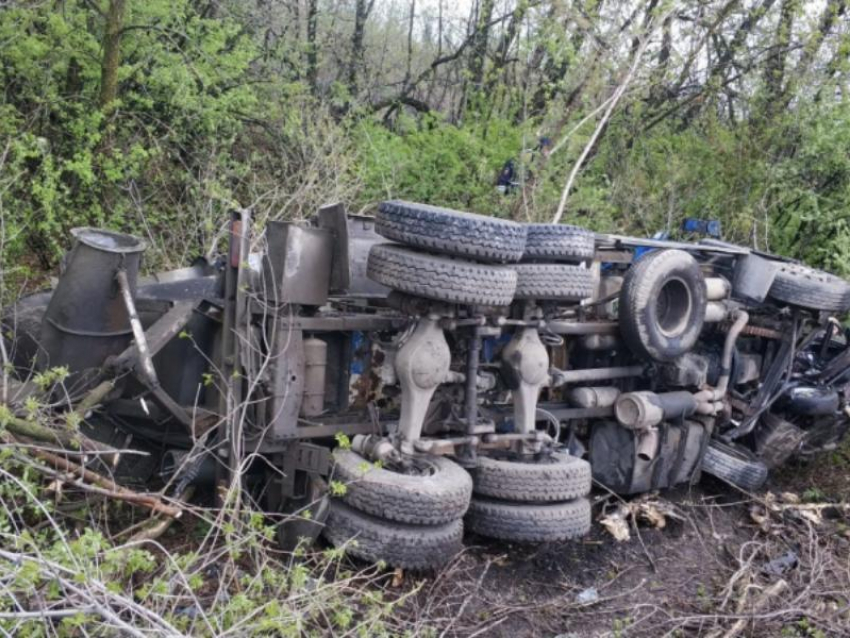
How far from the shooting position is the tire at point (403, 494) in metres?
3.57

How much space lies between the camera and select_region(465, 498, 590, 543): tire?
3.98m

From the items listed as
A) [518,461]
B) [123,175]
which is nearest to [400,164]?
[123,175]

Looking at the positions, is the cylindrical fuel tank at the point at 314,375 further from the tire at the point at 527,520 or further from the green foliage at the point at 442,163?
the green foliage at the point at 442,163

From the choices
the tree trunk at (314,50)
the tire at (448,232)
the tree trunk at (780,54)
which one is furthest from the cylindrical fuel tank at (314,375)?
the tree trunk at (780,54)

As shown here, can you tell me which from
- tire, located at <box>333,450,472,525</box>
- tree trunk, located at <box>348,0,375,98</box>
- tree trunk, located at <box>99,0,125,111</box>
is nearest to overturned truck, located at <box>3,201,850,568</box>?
tire, located at <box>333,450,472,525</box>

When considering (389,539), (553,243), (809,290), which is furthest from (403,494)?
(809,290)

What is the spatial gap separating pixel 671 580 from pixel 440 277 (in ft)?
6.59

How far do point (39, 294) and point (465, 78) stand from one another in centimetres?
821

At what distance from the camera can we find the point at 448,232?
3619 millimetres

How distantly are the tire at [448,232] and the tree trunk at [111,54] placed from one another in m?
4.32

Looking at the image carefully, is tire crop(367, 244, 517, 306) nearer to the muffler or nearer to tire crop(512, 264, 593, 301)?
tire crop(512, 264, 593, 301)

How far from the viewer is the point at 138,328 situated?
12.1 ft

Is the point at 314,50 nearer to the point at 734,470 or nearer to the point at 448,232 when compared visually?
the point at 734,470

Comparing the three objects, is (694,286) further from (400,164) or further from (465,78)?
(465,78)
